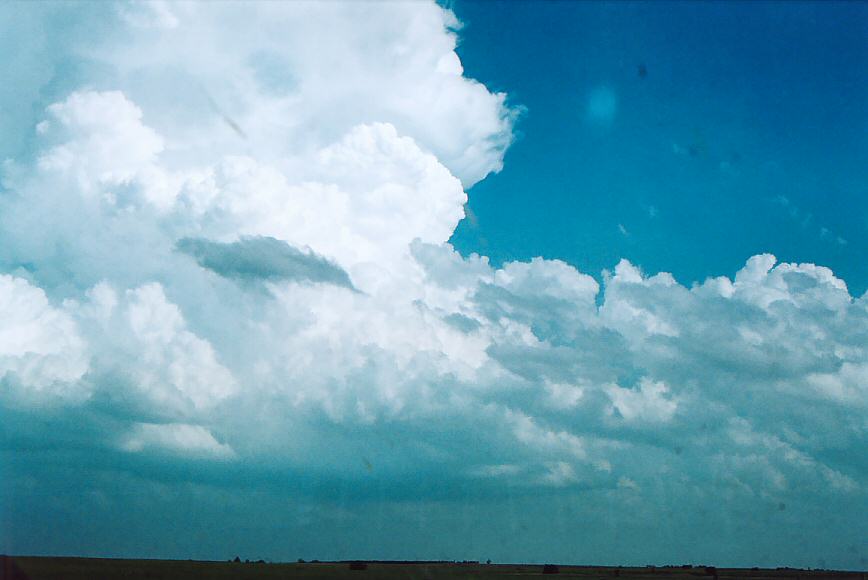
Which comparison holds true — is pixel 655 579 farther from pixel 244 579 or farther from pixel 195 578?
pixel 195 578

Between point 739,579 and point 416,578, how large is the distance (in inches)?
3633

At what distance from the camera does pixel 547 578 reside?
513ft

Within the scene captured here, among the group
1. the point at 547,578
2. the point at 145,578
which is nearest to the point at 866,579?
the point at 547,578

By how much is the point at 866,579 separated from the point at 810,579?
552 inches

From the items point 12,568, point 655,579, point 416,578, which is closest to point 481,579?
point 416,578

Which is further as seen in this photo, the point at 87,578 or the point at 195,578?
the point at 195,578

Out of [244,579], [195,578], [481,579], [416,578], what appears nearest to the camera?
[195,578]

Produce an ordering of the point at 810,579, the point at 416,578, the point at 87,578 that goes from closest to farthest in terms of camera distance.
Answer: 1. the point at 87,578
2. the point at 416,578
3. the point at 810,579

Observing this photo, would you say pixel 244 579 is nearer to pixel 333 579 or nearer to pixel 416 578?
pixel 333 579

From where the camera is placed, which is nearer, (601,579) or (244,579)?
(244,579)

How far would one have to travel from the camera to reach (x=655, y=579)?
155625 mm

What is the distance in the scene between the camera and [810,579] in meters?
184

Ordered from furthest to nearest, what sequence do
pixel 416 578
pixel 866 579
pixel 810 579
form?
pixel 810 579, pixel 866 579, pixel 416 578

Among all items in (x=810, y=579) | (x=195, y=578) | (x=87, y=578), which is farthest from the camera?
(x=810, y=579)
